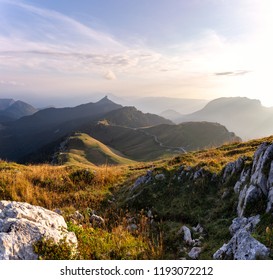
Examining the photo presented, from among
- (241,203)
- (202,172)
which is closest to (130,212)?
(202,172)

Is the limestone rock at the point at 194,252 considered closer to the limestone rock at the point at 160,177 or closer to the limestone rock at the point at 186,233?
the limestone rock at the point at 186,233

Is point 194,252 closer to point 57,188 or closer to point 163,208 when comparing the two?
point 163,208

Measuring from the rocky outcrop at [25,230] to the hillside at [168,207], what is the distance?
14.0 inches

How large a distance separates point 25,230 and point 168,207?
6613 millimetres

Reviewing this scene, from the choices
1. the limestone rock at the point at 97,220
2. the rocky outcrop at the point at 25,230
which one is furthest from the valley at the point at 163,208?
the rocky outcrop at the point at 25,230

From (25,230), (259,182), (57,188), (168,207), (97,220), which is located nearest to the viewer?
(25,230)

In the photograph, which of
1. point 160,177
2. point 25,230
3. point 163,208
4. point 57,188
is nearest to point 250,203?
point 163,208

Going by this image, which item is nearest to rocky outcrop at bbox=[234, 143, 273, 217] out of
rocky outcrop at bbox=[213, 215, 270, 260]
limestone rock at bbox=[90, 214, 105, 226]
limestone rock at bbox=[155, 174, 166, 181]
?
rocky outcrop at bbox=[213, 215, 270, 260]

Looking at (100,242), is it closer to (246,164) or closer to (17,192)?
(246,164)

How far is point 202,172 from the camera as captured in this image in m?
13.4

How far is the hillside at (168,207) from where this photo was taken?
8008 millimetres

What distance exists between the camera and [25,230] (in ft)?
23.6

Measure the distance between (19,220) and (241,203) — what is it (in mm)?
7035

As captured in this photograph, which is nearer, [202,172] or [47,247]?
[47,247]
